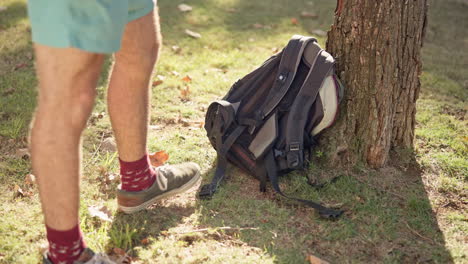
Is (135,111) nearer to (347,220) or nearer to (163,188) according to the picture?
(163,188)

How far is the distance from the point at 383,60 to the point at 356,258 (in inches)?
40.0

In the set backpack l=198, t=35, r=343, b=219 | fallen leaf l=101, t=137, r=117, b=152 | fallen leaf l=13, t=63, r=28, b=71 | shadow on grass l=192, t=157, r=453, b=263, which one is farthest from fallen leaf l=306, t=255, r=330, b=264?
fallen leaf l=13, t=63, r=28, b=71

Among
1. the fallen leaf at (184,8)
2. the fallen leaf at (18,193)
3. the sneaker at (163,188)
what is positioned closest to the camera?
the sneaker at (163,188)

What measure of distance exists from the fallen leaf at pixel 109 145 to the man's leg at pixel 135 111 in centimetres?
66

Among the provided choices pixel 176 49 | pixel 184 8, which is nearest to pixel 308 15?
pixel 184 8

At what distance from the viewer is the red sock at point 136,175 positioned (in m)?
2.33

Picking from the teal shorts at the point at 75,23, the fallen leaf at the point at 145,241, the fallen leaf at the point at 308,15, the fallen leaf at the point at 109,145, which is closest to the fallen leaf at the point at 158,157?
the fallen leaf at the point at 109,145

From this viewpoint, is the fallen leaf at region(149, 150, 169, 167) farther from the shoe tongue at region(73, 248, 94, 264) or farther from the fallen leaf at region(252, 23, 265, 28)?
the fallen leaf at region(252, 23, 265, 28)

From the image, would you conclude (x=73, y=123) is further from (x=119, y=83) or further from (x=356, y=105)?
(x=356, y=105)

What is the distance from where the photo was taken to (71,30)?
64.3 inches

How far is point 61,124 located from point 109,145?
1295 millimetres

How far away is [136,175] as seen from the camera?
7.70 feet

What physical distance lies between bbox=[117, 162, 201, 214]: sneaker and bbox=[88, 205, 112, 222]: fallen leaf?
7 cm

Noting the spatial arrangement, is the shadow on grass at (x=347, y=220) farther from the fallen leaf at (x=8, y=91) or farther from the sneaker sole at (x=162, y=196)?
the fallen leaf at (x=8, y=91)
